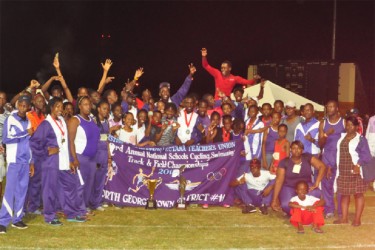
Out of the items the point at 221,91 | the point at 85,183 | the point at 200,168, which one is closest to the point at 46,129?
the point at 85,183

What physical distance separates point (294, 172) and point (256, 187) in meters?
1.16

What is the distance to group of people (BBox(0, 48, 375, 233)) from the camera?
8.87 m

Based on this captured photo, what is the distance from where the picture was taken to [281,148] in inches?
428

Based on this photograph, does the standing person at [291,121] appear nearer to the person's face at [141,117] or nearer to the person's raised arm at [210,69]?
the person's raised arm at [210,69]

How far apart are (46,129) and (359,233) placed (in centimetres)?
531

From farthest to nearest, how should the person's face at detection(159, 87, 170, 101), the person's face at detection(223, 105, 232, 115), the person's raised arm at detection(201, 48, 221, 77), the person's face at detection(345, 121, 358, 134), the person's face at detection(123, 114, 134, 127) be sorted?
the person's raised arm at detection(201, 48, 221, 77)
the person's face at detection(159, 87, 170, 101)
the person's face at detection(223, 105, 232, 115)
the person's face at detection(123, 114, 134, 127)
the person's face at detection(345, 121, 358, 134)

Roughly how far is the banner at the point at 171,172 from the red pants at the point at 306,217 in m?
2.40

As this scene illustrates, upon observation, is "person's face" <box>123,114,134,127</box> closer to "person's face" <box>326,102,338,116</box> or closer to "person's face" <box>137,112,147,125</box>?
"person's face" <box>137,112,147,125</box>

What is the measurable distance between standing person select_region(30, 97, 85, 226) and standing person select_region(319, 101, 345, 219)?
4.67 meters

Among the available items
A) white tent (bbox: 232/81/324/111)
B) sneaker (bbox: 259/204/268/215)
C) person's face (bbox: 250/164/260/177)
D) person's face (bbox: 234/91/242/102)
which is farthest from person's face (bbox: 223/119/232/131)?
white tent (bbox: 232/81/324/111)

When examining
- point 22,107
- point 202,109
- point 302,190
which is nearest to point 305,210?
point 302,190

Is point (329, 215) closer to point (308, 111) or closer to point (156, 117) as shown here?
point (308, 111)

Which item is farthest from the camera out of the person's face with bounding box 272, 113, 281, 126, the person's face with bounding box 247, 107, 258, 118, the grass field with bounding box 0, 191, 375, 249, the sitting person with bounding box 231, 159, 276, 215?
the person's face with bounding box 247, 107, 258, 118

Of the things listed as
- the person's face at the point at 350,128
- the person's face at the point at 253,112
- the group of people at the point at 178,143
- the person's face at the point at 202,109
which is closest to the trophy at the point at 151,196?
the group of people at the point at 178,143
